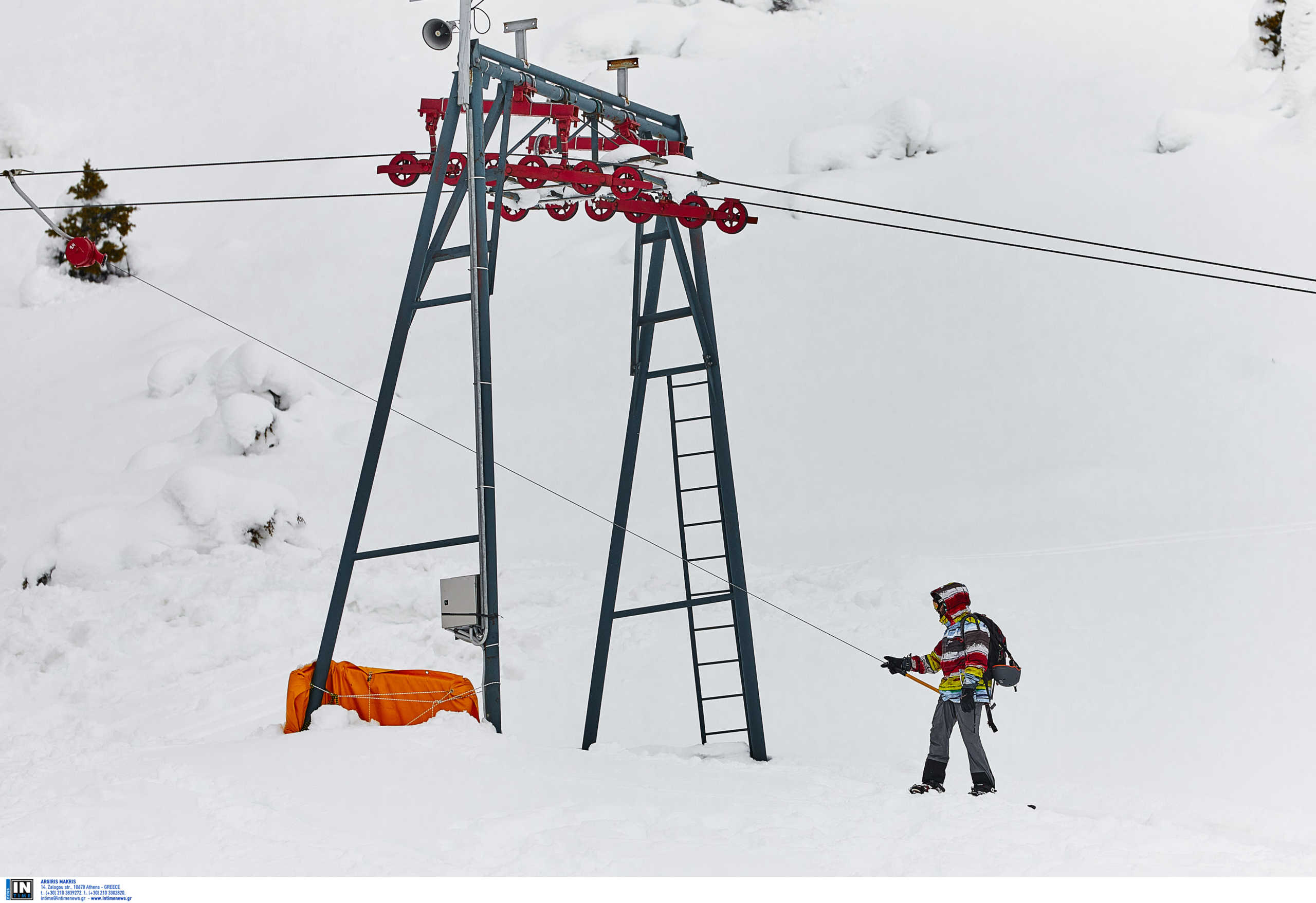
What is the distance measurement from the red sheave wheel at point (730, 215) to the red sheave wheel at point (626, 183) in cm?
74

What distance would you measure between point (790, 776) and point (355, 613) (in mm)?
8001

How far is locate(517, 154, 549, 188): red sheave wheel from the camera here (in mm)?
9508

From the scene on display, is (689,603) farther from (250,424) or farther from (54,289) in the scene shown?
(54,289)

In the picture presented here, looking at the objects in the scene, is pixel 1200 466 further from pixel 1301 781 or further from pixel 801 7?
pixel 801 7

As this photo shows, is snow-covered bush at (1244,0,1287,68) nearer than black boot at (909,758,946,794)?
No

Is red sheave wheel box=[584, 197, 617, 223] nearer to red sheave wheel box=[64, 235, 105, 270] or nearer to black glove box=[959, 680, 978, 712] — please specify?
red sheave wheel box=[64, 235, 105, 270]

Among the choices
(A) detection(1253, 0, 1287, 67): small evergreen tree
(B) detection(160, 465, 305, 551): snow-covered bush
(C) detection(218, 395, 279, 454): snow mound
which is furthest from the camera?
(A) detection(1253, 0, 1287, 67): small evergreen tree

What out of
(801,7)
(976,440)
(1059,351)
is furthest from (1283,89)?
(801,7)

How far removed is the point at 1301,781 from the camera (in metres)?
9.34

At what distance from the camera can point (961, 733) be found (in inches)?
287

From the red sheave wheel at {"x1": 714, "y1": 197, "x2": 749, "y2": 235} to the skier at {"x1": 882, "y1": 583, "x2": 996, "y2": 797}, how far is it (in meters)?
3.99

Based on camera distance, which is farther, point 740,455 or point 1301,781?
point 740,455

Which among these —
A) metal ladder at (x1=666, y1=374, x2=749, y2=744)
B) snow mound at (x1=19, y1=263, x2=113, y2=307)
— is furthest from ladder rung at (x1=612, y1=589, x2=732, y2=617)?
snow mound at (x1=19, y1=263, x2=113, y2=307)

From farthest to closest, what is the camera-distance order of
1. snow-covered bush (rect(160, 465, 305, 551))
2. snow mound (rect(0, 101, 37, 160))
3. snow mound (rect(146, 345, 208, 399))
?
1. snow mound (rect(0, 101, 37, 160))
2. snow mound (rect(146, 345, 208, 399))
3. snow-covered bush (rect(160, 465, 305, 551))
